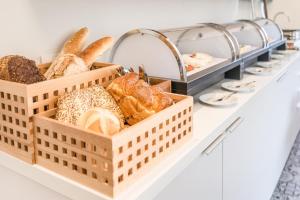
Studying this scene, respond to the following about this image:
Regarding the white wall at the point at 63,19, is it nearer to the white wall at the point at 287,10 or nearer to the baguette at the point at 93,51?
the baguette at the point at 93,51

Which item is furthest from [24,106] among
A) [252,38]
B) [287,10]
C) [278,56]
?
[287,10]

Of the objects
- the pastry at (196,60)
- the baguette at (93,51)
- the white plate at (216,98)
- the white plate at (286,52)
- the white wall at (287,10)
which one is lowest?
the white plate at (216,98)

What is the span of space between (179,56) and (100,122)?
1.79 feet

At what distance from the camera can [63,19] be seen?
1.19 meters

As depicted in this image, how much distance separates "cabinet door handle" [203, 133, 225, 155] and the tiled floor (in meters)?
1.16

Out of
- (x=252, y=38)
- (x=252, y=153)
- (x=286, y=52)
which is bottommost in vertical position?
(x=252, y=153)

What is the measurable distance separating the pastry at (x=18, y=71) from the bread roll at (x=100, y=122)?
19 centimetres

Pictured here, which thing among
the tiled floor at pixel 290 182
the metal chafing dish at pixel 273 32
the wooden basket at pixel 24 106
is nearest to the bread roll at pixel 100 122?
the wooden basket at pixel 24 106

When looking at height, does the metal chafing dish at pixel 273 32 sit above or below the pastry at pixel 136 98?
above

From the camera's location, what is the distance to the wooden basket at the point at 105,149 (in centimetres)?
65

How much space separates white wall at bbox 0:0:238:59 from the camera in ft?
3.38

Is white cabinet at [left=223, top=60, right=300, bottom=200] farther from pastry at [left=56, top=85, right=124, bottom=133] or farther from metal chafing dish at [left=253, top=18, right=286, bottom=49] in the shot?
pastry at [left=56, top=85, right=124, bottom=133]

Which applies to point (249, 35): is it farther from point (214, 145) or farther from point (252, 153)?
point (214, 145)

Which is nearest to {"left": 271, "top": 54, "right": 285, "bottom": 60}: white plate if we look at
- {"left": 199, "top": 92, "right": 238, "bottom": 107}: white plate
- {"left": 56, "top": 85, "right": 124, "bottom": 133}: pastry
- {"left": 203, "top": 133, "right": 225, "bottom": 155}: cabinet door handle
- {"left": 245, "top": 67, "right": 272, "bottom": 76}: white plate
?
{"left": 245, "top": 67, "right": 272, "bottom": 76}: white plate
